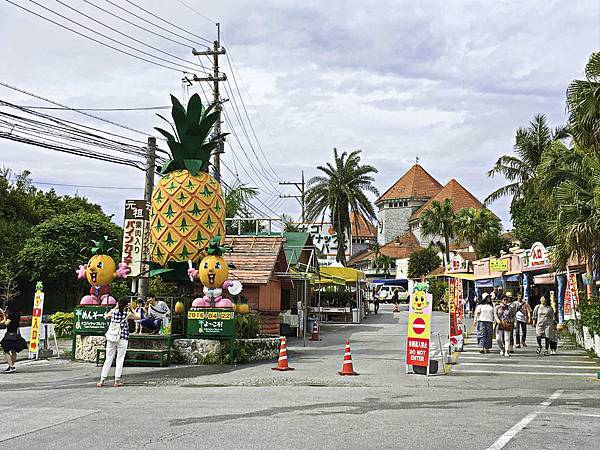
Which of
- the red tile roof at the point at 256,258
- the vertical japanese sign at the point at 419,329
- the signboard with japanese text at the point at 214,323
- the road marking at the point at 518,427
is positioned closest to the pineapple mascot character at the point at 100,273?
the signboard with japanese text at the point at 214,323

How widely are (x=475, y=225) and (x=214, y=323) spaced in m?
45.6

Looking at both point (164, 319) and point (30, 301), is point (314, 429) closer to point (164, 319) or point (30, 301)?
point (164, 319)

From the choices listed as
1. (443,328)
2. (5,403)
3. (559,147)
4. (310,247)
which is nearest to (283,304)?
(310,247)

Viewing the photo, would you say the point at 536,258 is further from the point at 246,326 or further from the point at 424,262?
the point at 424,262

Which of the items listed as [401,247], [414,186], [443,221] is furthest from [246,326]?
[414,186]

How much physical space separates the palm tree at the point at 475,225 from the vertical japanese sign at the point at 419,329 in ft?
149

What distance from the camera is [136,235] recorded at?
21.6m

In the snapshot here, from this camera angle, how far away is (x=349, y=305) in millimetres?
41094

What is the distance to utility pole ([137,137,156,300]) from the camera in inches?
855

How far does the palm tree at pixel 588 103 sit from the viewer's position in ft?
59.4

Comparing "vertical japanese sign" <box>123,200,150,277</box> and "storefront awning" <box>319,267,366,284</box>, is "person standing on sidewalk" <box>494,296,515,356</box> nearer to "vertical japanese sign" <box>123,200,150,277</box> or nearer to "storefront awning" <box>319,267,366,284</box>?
"vertical japanese sign" <box>123,200,150,277</box>

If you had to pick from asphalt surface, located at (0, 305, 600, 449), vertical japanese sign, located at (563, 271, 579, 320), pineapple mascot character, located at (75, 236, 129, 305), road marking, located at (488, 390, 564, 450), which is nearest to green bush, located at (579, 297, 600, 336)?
asphalt surface, located at (0, 305, 600, 449)

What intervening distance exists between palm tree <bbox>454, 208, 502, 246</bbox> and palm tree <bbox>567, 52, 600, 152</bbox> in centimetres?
4140

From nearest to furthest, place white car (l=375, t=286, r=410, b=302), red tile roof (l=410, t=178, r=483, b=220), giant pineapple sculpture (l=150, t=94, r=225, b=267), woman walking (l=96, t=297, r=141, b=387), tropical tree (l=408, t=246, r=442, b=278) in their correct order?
woman walking (l=96, t=297, r=141, b=387) → giant pineapple sculpture (l=150, t=94, r=225, b=267) → white car (l=375, t=286, r=410, b=302) → tropical tree (l=408, t=246, r=442, b=278) → red tile roof (l=410, t=178, r=483, b=220)
